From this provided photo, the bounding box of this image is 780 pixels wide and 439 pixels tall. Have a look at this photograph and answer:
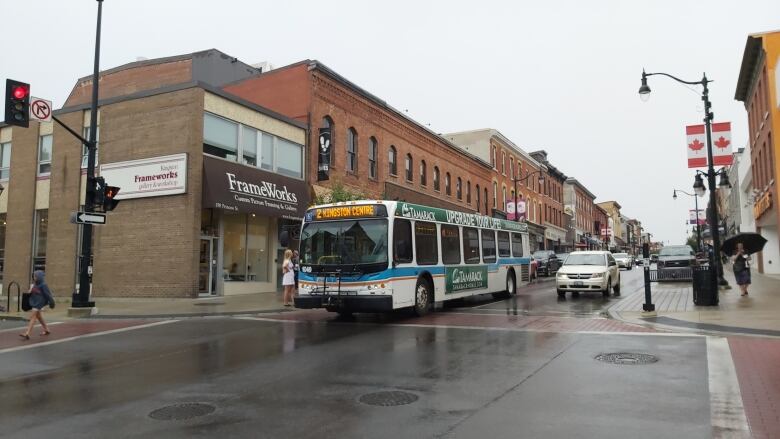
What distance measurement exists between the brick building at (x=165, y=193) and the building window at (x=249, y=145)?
40mm

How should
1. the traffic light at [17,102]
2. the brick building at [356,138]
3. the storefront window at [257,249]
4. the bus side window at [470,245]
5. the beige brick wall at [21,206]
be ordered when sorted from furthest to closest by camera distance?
1. the brick building at [356,138]
2. the beige brick wall at [21,206]
3. the storefront window at [257,249]
4. the bus side window at [470,245]
5. the traffic light at [17,102]

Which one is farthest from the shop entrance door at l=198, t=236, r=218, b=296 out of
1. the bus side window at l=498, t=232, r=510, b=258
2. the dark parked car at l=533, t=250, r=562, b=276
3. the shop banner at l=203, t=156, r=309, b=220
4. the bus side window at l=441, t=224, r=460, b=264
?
the dark parked car at l=533, t=250, r=562, b=276

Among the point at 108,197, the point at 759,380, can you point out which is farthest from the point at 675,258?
the point at 108,197

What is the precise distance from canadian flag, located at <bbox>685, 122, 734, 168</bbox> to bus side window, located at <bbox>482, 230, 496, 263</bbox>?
285 inches

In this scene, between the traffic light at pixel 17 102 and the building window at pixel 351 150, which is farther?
the building window at pixel 351 150

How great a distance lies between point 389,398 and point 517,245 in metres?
15.8

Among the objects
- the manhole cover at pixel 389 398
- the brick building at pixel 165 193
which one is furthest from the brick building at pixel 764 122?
the manhole cover at pixel 389 398

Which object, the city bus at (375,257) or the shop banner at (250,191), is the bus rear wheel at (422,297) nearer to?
the city bus at (375,257)

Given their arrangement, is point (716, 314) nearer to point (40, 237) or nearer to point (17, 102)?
point (17, 102)

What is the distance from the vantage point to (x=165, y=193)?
20.3 m

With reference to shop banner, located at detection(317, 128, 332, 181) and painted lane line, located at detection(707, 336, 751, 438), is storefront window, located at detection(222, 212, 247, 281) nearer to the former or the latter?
shop banner, located at detection(317, 128, 332, 181)

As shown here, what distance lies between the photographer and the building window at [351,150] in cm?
2859

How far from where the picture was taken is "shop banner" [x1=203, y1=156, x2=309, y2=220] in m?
20.0

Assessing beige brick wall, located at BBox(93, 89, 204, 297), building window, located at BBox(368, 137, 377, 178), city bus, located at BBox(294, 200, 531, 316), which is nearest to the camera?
city bus, located at BBox(294, 200, 531, 316)
